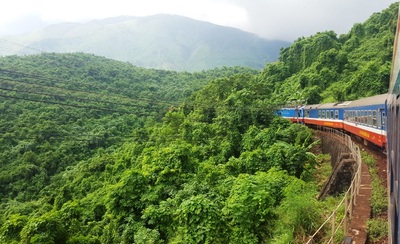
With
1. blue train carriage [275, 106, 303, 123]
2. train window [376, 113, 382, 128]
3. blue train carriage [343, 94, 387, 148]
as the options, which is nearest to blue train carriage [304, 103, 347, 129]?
blue train carriage [275, 106, 303, 123]

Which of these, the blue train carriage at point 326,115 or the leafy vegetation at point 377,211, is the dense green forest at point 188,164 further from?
the blue train carriage at point 326,115

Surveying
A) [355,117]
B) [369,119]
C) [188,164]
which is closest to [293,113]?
[355,117]

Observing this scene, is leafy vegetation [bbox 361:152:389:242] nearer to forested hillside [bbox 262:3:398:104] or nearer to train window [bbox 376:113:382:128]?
train window [bbox 376:113:382:128]

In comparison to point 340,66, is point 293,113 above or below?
below

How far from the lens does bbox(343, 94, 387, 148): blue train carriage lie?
12.5 meters

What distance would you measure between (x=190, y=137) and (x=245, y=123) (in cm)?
450

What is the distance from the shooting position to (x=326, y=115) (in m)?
25.0

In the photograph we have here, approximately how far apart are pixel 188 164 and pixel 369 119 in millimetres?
8804

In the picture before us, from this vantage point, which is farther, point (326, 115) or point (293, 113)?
point (293, 113)

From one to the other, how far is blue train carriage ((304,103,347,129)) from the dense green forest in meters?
2.29

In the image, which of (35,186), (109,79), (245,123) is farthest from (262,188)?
(109,79)

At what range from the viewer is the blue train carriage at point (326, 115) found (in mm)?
22098

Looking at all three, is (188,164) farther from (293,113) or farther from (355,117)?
(293,113)

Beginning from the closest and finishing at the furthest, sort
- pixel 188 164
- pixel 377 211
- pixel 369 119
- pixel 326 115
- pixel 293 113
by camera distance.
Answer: pixel 377 211 → pixel 369 119 → pixel 188 164 → pixel 326 115 → pixel 293 113
